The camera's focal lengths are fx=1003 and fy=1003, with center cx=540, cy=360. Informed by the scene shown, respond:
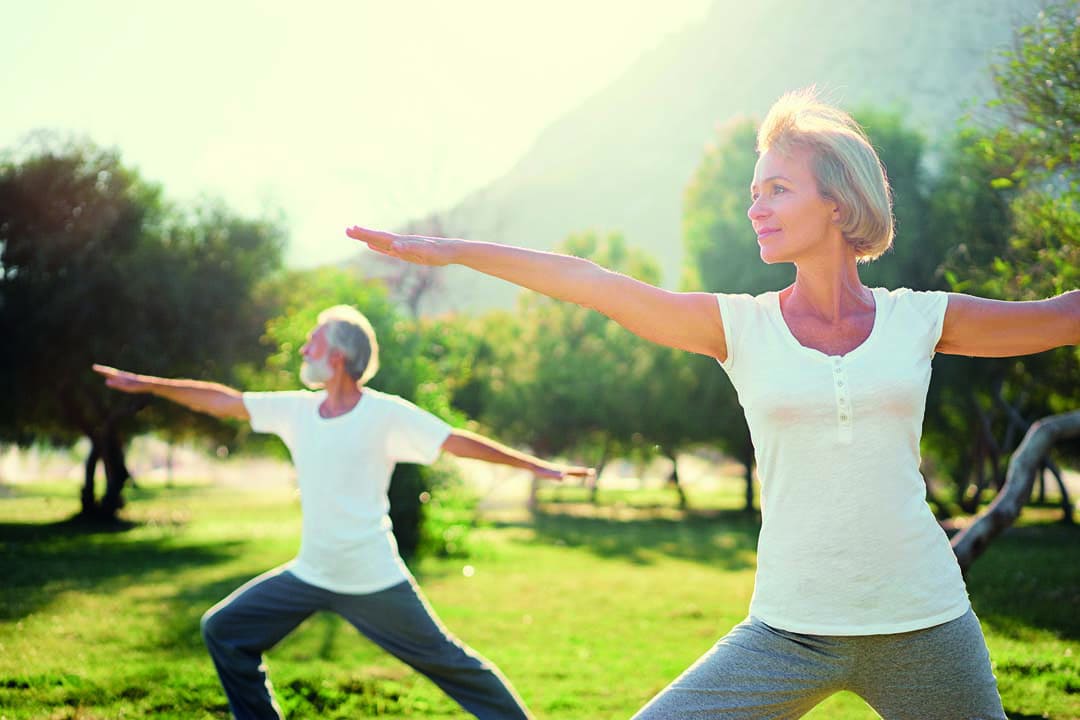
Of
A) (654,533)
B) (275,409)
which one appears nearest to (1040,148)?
(275,409)

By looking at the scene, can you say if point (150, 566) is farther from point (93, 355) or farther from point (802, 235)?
point (802, 235)

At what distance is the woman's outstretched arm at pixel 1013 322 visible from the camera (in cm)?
311

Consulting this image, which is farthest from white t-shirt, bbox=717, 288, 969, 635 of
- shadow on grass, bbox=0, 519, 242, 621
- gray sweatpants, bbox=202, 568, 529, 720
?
shadow on grass, bbox=0, 519, 242, 621

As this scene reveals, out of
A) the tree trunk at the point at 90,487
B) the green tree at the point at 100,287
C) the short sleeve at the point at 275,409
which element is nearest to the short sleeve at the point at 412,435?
the short sleeve at the point at 275,409

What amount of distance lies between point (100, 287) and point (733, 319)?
27.3m

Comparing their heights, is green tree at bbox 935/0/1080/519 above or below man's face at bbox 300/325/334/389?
above

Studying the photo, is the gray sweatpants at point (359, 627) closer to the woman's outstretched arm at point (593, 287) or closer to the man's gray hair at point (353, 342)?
the man's gray hair at point (353, 342)

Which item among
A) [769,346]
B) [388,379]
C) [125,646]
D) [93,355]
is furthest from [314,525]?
[93,355]

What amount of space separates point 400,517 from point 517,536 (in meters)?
8.98

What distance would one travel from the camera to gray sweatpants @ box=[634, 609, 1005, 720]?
2.95 meters

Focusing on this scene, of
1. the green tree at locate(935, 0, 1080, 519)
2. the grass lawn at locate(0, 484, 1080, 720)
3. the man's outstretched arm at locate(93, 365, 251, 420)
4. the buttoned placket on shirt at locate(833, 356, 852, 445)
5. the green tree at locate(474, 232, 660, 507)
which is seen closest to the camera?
the buttoned placket on shirt at locate(833, 356, 852, 445)

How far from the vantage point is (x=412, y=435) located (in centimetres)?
603

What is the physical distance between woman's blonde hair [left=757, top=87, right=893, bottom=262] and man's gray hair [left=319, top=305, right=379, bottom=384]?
3.52m

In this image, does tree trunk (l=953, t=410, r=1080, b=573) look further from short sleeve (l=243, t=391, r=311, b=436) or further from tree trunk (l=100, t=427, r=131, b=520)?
tree trunk (l=100, t=427, r=131, b=520)
